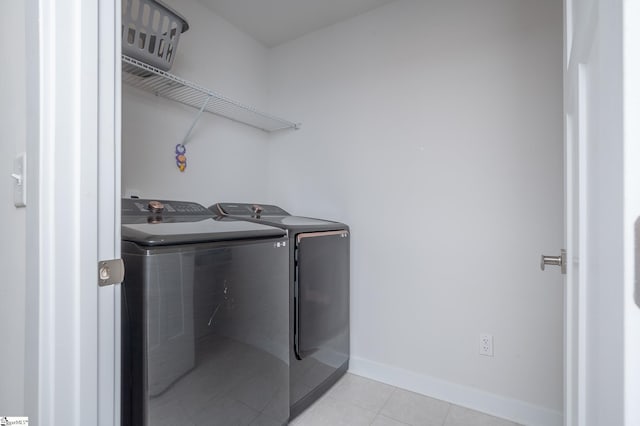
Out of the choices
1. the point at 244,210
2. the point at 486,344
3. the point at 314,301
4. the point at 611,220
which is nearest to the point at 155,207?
the point at 244,210

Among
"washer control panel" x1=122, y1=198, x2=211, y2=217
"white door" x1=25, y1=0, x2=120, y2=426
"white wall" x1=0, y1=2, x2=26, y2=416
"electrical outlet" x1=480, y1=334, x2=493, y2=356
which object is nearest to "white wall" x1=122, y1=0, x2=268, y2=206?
"washer control panel" x1=122, y1=198, x2=211, y2=217

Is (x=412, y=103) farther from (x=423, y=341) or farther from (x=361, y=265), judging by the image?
(x=423, y=341)

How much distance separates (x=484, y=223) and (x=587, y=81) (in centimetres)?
127

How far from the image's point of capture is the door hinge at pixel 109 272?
2.17 ft

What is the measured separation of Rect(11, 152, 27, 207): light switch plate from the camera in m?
0.66

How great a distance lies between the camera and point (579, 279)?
25.0 inches

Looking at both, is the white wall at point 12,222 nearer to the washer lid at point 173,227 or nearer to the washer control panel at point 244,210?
the washer lid at point 173,227

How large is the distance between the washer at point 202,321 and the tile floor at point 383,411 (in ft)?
1.01

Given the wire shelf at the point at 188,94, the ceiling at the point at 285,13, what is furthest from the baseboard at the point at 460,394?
the ceiling at the point at 285,13

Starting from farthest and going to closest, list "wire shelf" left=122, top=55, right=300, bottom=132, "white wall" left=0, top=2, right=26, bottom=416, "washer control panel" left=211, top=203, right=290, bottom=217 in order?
1. "washer control panel" left=211, top=203, right=290, bottom=217
2. "wire shelf" left=122, top=55, right=300, bottom=132
3. "white wall" left=0, top=2, right=26, bottom=416

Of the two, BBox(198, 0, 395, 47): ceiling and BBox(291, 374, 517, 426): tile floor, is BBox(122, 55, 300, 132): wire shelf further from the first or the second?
BBox(291, 374, 517, 426): tile floor

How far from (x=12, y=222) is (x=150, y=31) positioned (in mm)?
1159

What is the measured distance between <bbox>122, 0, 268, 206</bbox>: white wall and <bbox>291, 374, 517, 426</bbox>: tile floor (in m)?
1.53

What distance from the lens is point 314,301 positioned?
1.76 meters
